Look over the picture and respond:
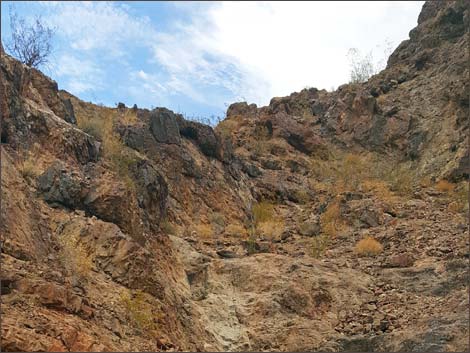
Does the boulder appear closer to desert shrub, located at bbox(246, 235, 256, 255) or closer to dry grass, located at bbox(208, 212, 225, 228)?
dry grass, located at bbox(208, 212, 225, 228)

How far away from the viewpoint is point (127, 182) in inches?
426

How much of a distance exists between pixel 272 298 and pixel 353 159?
10.2 meters

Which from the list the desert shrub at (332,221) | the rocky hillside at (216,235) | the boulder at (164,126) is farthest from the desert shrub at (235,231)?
the boulder at (164,126)

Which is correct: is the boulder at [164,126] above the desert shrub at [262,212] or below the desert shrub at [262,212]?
above

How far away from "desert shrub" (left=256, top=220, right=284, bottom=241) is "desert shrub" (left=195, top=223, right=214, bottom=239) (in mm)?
1162

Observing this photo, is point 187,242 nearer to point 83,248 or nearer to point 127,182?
point 127,182

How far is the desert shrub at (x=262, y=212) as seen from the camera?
14.4 m

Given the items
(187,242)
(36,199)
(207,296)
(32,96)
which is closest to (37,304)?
(36,199)

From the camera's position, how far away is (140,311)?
7902 millimetres

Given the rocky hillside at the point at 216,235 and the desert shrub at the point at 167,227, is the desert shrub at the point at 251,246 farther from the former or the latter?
the desert shrub at the point at 167,227

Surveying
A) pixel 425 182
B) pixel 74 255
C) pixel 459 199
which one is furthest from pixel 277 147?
pixel 74 255

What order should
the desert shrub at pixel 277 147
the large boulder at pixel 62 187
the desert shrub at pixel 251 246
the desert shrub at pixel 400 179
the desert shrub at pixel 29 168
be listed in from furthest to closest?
1. the desert shrub at pixel 277 147
2. the desert shrub at pixel 400 179
3. the desert shrub at pixel 251 246
4. the desert shrub at pixel 29 168
5. the large boulder at pixel 62 187

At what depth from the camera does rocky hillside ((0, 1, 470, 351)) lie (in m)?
7.70

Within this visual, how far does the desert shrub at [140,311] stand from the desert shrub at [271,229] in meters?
5.08
